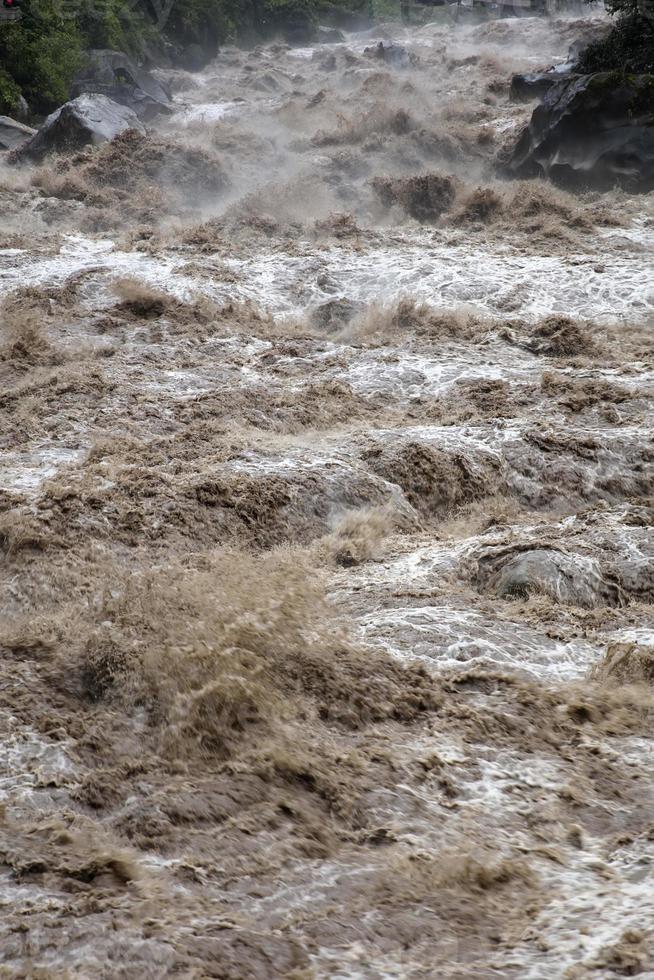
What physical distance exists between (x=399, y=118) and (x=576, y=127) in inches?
265

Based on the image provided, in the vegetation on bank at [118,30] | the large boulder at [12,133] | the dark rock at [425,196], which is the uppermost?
the vegetation on bank at [118,30]

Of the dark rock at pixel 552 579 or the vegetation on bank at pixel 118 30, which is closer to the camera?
the dark rock at pixel 552 579

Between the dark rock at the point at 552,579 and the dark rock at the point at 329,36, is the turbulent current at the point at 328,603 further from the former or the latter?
the dark rock at the point at 329,36

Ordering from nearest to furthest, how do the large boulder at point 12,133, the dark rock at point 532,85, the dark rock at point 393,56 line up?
the dark rock at point 532,85
the large boulder at point 12,133
the dark rock at point 393,56

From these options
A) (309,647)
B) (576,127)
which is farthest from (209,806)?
(576,127)

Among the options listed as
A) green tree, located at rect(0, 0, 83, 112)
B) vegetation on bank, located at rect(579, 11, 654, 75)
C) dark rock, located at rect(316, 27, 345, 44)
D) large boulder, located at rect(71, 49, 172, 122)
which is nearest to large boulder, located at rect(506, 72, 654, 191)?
vegetation on bank, located at rect(579, 11, 654, 75)

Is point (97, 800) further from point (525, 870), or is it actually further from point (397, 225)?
point (397, 225)

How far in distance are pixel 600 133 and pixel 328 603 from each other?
15653 mm

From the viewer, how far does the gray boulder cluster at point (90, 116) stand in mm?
22000

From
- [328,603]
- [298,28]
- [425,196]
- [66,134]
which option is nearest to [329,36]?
[298,28]

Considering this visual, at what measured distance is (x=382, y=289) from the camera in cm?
1344

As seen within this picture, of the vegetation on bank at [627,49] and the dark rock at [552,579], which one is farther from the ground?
the vegetation on bank at [627,49]

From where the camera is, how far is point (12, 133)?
2455 cm

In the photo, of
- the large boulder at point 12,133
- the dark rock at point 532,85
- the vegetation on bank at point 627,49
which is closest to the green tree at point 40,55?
the large boulder at point 12,133
